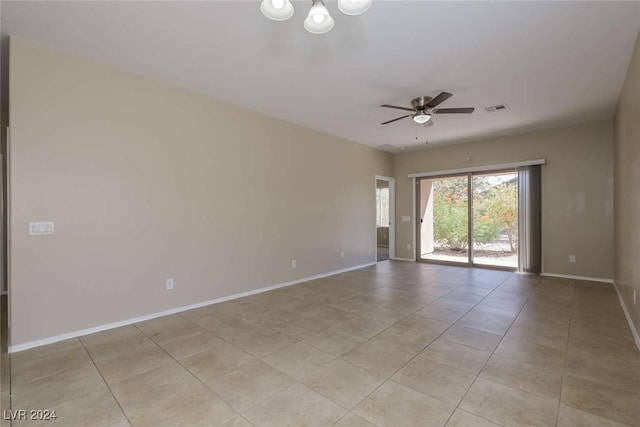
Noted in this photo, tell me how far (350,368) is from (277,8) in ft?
8.76

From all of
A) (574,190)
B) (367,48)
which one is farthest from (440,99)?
(574,190)

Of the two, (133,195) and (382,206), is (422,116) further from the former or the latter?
(382,206)

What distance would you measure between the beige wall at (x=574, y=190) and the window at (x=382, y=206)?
11.0ft

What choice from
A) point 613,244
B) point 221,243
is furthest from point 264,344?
point 613,244

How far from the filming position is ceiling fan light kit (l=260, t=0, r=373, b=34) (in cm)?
182

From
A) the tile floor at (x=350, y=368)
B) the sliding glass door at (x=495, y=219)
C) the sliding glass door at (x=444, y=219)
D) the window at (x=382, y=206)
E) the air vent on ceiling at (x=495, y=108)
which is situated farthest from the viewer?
the window at (x=382, y=206)

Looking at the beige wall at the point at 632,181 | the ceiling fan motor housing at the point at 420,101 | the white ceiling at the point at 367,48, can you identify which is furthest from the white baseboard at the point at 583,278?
the ceiling fan motor housing at the point at 420,101

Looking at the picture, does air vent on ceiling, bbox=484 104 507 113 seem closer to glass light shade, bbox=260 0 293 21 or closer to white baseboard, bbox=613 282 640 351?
white baseboard, bbox=613 282 640 351

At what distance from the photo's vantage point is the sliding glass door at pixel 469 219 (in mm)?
6066

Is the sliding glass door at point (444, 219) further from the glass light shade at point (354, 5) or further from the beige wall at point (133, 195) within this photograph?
the glass light shade at point (354, 5)

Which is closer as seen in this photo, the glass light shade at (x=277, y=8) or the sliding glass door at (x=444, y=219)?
the glass light shade at (x=277, y=8)

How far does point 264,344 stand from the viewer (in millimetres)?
2742

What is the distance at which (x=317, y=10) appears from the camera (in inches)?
74.6

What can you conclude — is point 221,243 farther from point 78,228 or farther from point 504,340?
point 504,340
